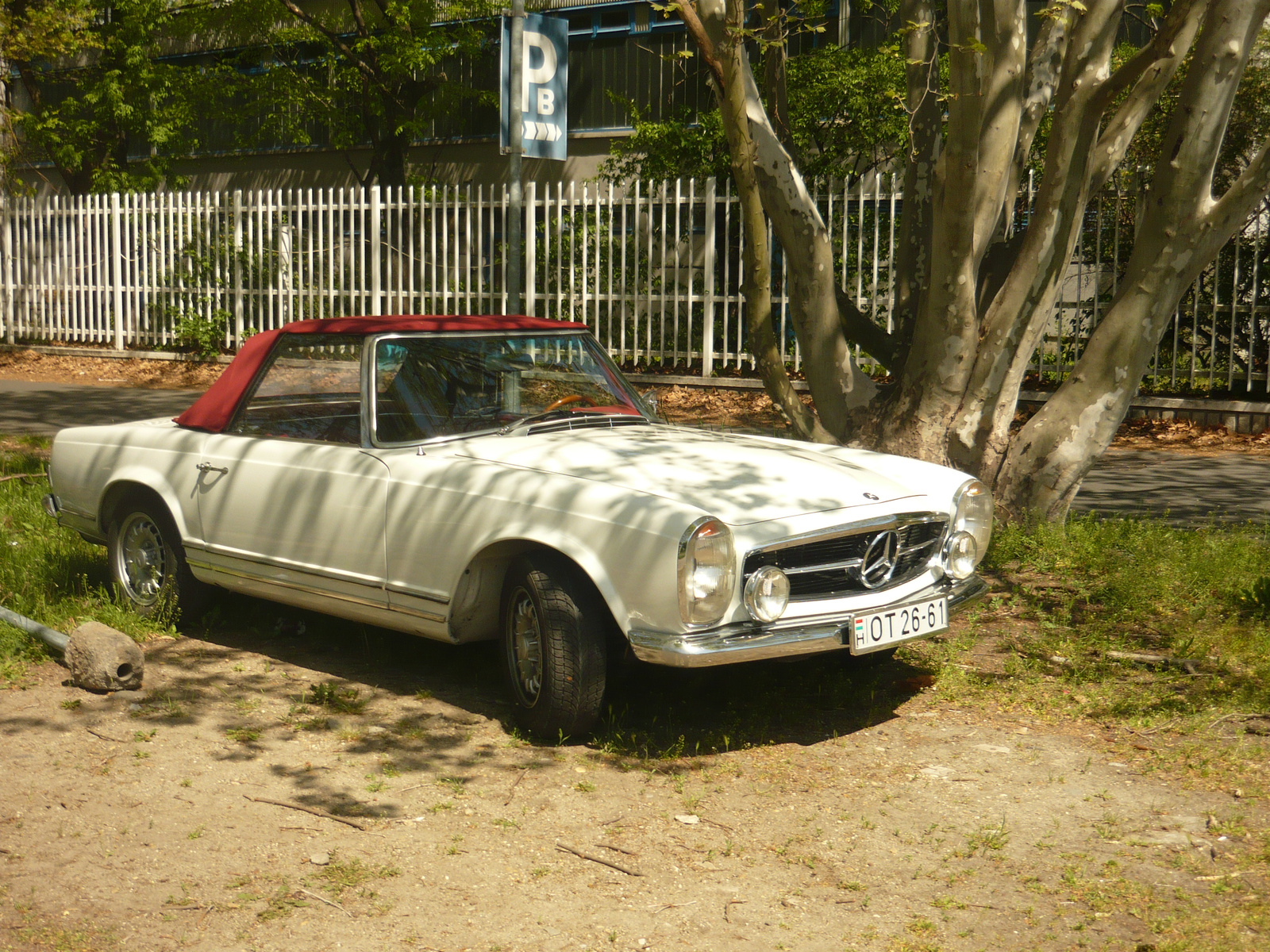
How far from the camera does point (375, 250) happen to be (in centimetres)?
1592

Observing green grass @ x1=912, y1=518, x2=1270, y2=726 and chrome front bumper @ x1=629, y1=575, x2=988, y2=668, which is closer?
chrome front bumper @ x1=629, y1=575, x2=988, y2=668

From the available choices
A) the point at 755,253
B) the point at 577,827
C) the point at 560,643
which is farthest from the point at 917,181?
the point at 577,827

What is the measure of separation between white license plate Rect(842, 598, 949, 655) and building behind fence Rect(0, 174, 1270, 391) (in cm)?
740

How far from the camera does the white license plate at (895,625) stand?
14.3 feet

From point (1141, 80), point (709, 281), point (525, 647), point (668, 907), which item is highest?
point (1141, 80)

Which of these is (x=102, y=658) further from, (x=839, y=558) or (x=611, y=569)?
(x=839, y=558)

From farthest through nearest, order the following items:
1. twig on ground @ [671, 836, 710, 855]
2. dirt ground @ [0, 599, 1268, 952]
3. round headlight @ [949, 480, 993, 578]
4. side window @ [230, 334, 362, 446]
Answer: side window @ [230, 334, 362, 446]
round headlight @ [949, 480, 993, 578]
twig on ground @ [671, 836, 710, 855]
dirt ground @ [0, 599, 1268, 952]

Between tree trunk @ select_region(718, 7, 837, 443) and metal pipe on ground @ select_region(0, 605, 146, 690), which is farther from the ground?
tree trunk @ select_region(718, 7, 837, 443)

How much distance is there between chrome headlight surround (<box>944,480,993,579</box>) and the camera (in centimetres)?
490

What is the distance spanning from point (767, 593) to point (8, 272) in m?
19.0

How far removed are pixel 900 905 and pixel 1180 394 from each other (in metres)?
10.4

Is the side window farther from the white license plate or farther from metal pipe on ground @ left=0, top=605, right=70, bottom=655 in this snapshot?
the white license plate

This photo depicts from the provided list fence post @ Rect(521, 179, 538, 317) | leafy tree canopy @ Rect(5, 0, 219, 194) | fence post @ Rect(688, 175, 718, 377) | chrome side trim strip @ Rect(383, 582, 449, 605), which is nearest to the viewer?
chrome side trim strip @ Rect(383, 582, 449, 605)

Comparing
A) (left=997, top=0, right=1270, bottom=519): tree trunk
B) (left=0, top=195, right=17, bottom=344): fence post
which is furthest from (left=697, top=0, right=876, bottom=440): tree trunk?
(left=0, top=195, right=17, bottom=344): fence post
